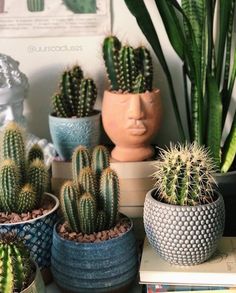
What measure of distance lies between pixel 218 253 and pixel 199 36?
43 centimetres

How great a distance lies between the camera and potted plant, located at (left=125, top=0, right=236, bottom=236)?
2.99 feet

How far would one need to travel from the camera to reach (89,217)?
0.79 m

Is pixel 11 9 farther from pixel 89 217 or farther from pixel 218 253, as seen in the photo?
pixel 218 253

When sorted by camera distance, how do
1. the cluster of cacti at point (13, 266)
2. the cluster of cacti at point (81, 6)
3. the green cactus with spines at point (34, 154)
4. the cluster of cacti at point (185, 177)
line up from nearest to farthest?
the cluster of cacti at point (13, 266) → the cluster of cacti at point (185, 177) → the green cactus with spines at point (34, 154) → the cluster of cacti at point (81, 6)

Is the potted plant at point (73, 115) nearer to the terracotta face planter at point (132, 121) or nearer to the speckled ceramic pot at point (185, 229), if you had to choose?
the terracotta face planter at point (132, 121)

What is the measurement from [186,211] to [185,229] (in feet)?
0.10

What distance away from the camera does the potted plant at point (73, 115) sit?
989 millimetres

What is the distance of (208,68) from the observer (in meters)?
0.93

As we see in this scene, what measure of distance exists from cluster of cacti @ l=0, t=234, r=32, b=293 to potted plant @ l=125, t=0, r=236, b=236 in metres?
0.43

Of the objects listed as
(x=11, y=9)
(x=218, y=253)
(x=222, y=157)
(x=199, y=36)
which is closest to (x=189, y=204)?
(x=218, y=253)

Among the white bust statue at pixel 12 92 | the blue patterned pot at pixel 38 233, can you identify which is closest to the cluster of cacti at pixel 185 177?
the blue patterned pot at pixel 38 233

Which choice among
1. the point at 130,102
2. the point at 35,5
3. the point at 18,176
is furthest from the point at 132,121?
the point at 35,5

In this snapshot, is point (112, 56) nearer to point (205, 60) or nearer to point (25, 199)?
point (205, 60)

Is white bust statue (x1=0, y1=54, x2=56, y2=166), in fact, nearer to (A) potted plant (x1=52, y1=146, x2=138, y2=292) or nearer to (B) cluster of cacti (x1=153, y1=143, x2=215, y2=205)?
(A) potted plant (x1=52, y1=146, x2=138, y2=292)
